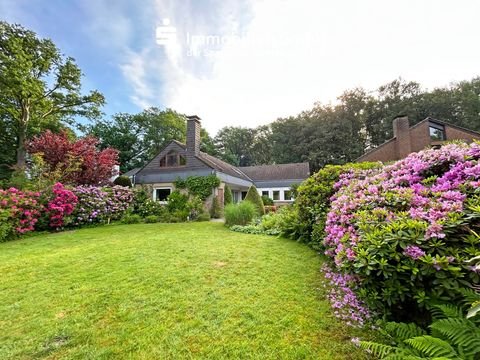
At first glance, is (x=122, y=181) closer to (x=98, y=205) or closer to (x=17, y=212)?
(x=98, y=205)

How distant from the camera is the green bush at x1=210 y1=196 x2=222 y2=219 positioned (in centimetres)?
1402

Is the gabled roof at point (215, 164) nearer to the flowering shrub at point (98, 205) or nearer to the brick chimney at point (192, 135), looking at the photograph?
the brick chimney at point (192, 135)

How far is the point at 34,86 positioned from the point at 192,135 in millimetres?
9675

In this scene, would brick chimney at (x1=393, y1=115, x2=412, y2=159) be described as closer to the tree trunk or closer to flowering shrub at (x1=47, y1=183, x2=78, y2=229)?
flowering shrub at (x1=47, y1=183, x2=78, y2=229)

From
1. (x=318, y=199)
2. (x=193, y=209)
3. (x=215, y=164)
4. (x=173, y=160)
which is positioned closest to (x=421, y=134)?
(x=215, y=164)

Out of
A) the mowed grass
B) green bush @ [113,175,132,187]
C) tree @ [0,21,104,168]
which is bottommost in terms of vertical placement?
the mowed grass

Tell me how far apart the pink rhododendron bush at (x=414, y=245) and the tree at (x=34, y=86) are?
17.1 metres

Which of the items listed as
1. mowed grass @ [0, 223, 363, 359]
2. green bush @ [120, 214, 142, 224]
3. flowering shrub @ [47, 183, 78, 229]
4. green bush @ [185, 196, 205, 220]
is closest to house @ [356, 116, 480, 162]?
green bush @ [185, 196, 205, 220]

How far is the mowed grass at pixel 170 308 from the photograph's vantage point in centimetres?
193

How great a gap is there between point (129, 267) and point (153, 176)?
44.2ft

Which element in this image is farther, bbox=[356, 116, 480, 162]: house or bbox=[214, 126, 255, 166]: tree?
bbox=[214, 126, 255, 166]: tree

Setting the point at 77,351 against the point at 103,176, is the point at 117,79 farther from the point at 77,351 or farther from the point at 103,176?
the point at 77,351

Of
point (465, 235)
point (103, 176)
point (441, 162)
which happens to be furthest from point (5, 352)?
point (103, 176)

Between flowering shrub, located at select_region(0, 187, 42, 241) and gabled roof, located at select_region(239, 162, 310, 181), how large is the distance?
20.0 meters
